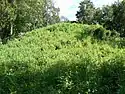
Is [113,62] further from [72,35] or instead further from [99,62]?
[72,35]

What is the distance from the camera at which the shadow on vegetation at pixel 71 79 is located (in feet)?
34.7

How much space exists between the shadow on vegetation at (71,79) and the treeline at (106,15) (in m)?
30.9

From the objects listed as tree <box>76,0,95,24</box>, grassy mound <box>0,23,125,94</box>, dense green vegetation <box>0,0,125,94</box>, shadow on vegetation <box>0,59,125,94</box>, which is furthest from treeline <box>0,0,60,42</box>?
tree <box>76,0,95,24</box>

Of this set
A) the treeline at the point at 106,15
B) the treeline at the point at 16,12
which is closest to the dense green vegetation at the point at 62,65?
the treeline at the point at 16,12

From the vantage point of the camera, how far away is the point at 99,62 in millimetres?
12422

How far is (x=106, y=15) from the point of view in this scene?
57.6 m

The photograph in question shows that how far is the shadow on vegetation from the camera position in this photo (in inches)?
416

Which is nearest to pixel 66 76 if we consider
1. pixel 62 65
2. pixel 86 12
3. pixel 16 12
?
pixel 62 65

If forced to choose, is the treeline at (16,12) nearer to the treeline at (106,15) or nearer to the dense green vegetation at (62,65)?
the dense green vegetation at (62,65)

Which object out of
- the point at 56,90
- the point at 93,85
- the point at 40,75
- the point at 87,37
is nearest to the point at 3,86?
→ the point at 40,75

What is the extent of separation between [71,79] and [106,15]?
156ft

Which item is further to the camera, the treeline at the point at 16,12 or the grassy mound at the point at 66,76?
the treeline at the point at 16,12

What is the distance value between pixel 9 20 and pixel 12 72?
22372 millimetres

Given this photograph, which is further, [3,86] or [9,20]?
[9,20]
